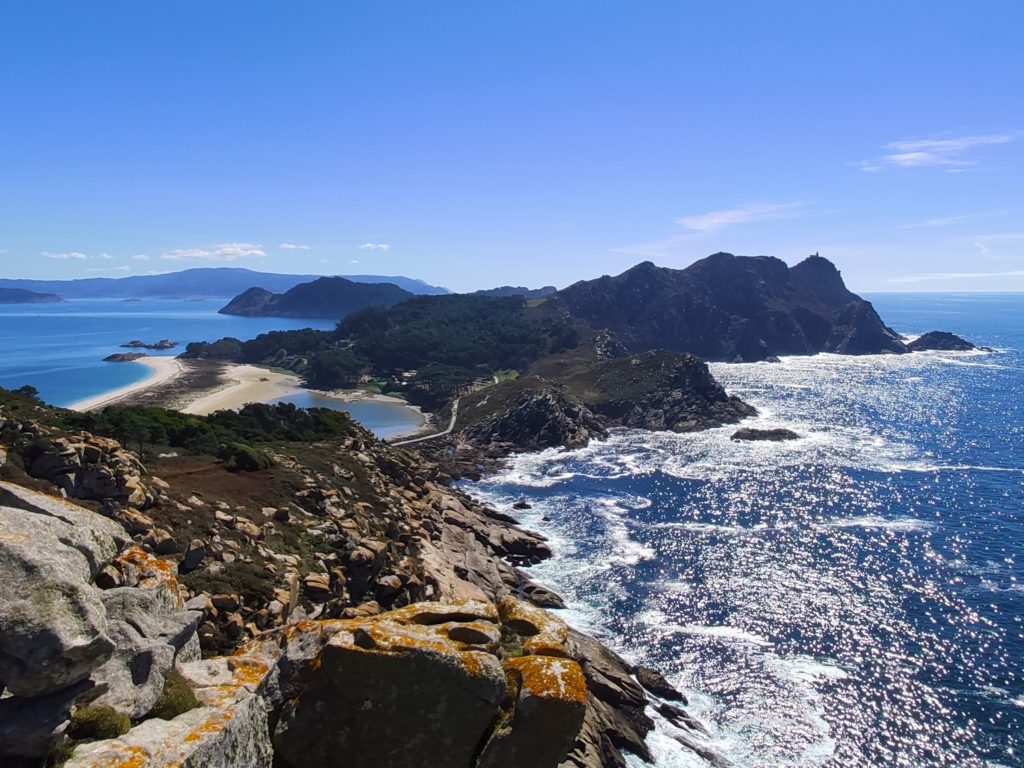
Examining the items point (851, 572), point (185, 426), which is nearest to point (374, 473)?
point (185, 426)

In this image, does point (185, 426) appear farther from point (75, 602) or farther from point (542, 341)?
point (542, 341)

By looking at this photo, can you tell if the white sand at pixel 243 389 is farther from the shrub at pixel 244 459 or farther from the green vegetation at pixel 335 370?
the shrub at pixel 244 459

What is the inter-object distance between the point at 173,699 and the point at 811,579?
5641 cm

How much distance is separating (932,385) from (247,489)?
166061mm

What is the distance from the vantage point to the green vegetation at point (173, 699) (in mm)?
12018

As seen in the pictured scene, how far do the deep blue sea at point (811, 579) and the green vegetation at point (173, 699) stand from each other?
31.1 m

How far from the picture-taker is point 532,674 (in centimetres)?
1287

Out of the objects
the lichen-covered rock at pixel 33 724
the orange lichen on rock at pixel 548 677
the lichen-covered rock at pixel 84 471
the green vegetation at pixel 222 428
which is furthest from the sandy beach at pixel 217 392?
the lichen-covered rock at pixel 33 724

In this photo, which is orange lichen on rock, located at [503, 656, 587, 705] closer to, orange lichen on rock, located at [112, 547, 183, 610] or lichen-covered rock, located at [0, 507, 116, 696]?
lichen-covered rock, located at [0, 507, 116, 696]

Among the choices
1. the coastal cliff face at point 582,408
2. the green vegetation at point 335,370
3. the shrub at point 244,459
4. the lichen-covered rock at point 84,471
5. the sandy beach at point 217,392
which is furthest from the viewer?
the green vegetation at point 335,370

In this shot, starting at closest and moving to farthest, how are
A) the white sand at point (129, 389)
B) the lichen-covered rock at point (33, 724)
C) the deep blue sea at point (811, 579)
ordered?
the lichen-covered rock at point (33, 724) → the deep blue sea at point (811, 579) → the white sand at point (129, 389)

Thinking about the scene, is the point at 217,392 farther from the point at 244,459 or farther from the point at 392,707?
the point at 392,707

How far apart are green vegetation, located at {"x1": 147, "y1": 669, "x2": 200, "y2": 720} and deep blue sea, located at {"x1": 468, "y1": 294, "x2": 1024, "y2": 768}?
3114 cm

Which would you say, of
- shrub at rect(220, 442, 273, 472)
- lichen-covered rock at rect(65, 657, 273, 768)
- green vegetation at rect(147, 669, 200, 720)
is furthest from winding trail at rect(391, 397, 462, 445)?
lichen-covered rock at rect(65, 657, 273, 768)
